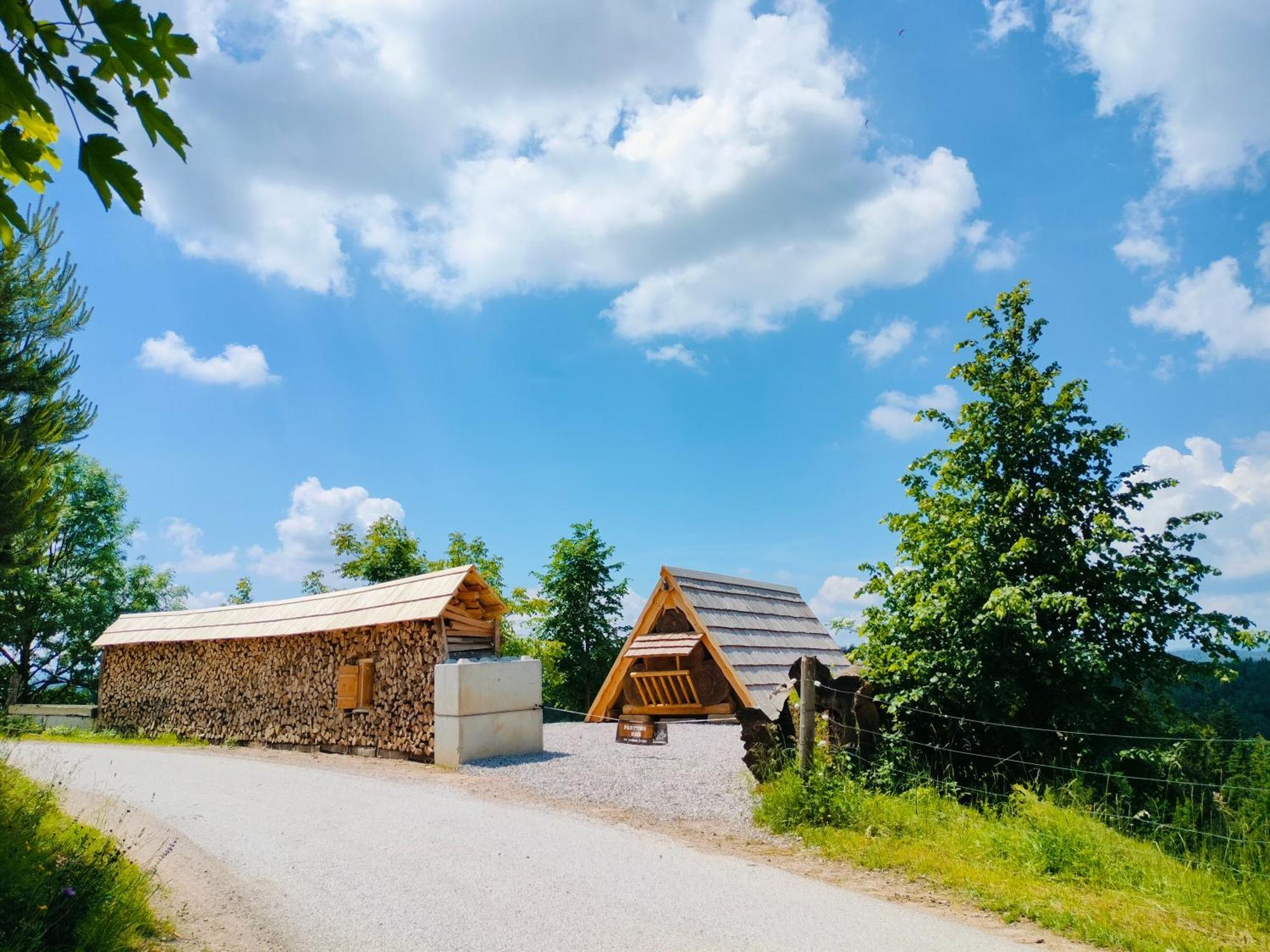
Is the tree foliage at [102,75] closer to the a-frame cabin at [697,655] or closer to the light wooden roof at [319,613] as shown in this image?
the light wooden roof at [319,613]

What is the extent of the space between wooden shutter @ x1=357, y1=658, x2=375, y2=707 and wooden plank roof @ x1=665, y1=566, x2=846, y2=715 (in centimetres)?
651

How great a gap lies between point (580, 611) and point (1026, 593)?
19.7 meters

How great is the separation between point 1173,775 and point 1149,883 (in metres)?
2.06

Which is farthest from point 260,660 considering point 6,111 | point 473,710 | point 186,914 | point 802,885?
point 6,111

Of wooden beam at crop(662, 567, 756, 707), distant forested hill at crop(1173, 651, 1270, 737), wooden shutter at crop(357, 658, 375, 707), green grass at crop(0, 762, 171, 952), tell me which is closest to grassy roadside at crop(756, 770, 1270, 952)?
distant forested hill at crop(1173, 651, 1270, 737)

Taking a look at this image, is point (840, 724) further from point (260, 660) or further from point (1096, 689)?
point (260, 660)

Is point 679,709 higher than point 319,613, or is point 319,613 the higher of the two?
point 319,613

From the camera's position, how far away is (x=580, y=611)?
27109mm

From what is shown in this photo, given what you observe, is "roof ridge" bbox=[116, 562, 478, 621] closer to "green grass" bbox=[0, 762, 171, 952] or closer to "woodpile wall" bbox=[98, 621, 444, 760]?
"woodpile wall" bbox=[98, 621, 444, 760]

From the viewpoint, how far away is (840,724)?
9.37 m

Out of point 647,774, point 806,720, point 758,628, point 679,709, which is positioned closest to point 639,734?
point 647,774

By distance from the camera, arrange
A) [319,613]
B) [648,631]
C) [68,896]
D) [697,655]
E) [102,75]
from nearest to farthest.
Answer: [102,75]
[68,896]
[319,613]
[697,655]
[648,631]

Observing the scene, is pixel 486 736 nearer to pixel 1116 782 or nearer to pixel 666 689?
pixel 666 689

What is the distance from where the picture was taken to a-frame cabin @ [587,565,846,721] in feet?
55.6
